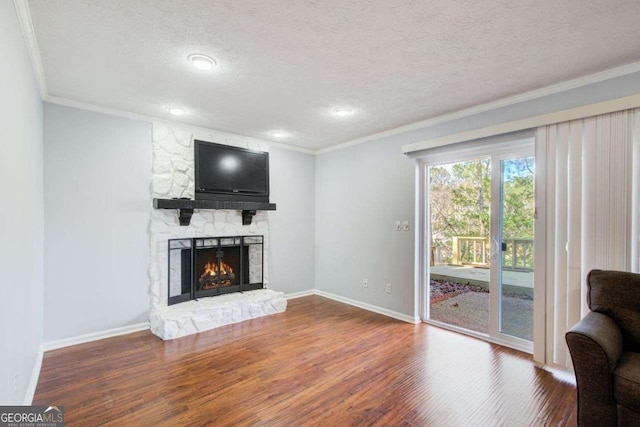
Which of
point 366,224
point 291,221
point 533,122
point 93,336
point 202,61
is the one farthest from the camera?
point 291,221

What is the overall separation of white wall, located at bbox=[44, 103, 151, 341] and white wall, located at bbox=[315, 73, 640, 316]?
8.58 feet

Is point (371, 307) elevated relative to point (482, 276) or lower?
lower

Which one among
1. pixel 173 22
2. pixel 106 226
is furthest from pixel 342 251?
pixel 173 22

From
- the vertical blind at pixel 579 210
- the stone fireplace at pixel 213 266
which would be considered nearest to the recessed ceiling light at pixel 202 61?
the stone fireplace at pixel 213 266

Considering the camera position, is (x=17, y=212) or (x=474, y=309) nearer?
(x=17, y=212)

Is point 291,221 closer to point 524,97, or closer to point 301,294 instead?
point 301,294

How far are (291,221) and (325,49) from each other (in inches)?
123

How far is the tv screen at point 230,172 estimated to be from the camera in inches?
153

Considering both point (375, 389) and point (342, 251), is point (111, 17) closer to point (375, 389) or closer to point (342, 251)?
point (375, 389)

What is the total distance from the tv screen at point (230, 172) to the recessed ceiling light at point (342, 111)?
1.55 m

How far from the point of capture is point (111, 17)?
175 centimetres

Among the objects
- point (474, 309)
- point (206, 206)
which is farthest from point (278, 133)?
point (474, 309)

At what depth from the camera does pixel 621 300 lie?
1.99m

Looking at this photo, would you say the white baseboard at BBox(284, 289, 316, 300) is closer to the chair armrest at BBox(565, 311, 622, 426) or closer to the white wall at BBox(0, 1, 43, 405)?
the white wall at BBox(0, 1, 43, 405)
